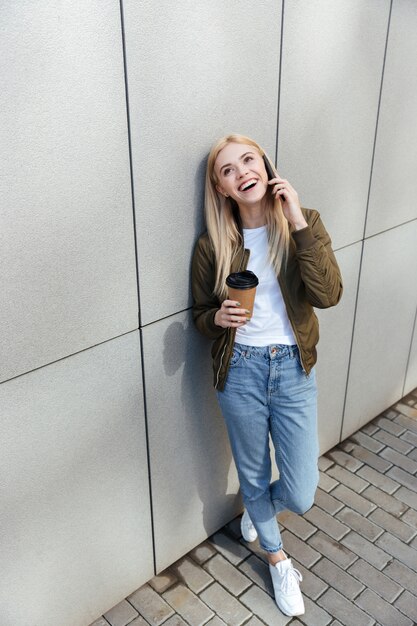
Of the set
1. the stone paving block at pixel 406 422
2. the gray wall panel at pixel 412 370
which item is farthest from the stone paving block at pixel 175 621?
the gray wall panel at pixel 412 370

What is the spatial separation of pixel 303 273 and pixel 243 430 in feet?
2.77

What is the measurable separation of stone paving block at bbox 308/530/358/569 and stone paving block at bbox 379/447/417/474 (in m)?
0.87

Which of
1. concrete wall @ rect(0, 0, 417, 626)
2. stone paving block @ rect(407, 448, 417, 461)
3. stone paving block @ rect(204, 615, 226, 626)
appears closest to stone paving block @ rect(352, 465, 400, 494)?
stone paving block @ rect(407, 448, 417, 461)

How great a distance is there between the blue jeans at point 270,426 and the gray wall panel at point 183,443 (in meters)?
0.21

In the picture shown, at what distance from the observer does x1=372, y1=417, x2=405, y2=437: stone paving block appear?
14.7 ft

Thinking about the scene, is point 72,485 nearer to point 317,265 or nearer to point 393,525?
point 317,265

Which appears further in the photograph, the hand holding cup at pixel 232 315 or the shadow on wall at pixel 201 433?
the shadow on wall at pixel 201 433

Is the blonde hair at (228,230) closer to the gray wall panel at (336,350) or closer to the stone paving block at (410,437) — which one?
the gray wall panel at (336,350)

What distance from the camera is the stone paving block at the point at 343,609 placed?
3.04 meters

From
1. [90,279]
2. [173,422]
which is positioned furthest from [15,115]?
[173,422]

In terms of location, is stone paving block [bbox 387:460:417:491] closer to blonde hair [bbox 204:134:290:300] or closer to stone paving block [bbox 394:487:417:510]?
stone paving block [bbox 394:487:417:510]

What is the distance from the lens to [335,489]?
3.92 meters

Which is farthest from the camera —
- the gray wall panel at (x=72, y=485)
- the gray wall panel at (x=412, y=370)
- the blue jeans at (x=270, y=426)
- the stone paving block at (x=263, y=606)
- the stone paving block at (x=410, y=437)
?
the gray wall panel at (x=412, y=370)

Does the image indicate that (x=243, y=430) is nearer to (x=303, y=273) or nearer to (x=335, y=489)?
(x=303, y=273)
